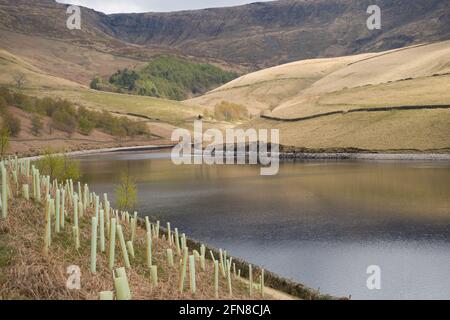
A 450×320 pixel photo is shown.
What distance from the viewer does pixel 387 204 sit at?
200 feet

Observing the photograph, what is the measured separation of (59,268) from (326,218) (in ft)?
132

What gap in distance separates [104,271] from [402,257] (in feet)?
85.6

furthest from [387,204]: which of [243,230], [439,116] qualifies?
[439,116]

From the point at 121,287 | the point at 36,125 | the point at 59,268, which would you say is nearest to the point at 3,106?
the point at 36,125

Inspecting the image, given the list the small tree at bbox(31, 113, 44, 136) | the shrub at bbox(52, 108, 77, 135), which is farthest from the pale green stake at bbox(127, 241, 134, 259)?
the shrub at bbox(52, 108, 77, 135)

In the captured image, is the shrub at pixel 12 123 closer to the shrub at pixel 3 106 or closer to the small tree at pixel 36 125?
the shrub at pixel 3 106

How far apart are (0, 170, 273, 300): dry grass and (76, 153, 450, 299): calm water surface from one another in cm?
1264

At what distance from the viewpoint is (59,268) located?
15.9 metres

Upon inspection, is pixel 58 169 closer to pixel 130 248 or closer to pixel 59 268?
pixel 130 248

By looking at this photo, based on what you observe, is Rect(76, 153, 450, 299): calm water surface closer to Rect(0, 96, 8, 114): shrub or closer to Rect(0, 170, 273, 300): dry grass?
Rect(0, 170, 273, 300): dry grass

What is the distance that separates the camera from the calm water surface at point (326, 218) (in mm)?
34875

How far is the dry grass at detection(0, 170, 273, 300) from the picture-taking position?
14.4m

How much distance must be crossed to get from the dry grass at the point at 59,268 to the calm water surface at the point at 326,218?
1264cm

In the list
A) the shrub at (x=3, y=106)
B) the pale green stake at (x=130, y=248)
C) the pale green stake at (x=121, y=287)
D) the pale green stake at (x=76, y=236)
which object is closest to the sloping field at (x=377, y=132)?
the shrub at (x=3, y=106)
